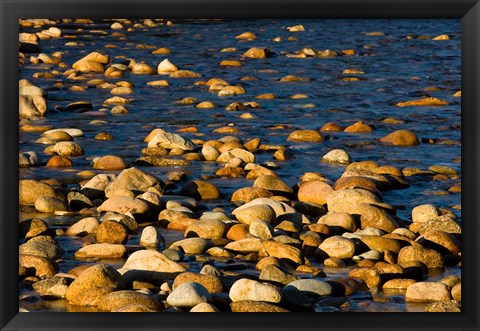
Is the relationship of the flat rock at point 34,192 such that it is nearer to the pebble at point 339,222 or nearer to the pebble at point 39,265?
the pebble at point 39,265

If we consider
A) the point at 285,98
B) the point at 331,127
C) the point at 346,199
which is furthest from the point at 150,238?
the point at 285,98

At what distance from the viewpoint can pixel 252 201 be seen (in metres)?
7.08

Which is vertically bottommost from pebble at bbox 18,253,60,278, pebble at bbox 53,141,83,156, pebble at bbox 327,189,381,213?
pebble at bbox 18,253,60,278

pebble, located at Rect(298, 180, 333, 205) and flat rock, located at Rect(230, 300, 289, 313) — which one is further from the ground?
pebble, located at Rect(298, 180, 333, 205)

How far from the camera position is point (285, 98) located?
12484 mm

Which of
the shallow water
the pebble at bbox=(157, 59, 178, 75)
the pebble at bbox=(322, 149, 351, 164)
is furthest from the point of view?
the pebble at bbox=(157, 59, 178, 75)

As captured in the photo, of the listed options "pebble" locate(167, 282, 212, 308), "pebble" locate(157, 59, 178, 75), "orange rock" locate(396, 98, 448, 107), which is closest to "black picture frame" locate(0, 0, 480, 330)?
"pebble" locate(167, 282, 212, 308)

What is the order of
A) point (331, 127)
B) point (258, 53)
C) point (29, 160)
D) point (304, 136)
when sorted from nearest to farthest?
point (29, 160) < point (304, 136) < point (331, 127) < point (258, 53)

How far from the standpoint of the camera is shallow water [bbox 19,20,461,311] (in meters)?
8.59

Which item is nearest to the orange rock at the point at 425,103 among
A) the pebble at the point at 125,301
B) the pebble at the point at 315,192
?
the pebble at the point at 315,192

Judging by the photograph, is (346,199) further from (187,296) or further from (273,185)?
(187,296)

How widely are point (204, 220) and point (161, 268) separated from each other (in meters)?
1.01

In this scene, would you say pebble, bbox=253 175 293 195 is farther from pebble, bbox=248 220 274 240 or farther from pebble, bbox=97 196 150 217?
pebble, bbox=248 220 274 240

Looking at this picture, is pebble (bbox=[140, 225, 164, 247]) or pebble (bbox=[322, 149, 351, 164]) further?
pebble (bbox=[322, 149, 351, 164])
